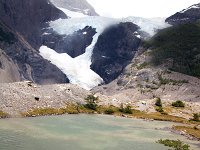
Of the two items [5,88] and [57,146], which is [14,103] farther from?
[57,146]

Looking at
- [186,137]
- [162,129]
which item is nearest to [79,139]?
[186,137]

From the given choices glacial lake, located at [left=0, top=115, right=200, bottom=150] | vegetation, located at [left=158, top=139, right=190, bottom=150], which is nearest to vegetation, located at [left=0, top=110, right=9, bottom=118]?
glacial lake, located at [left=0, top=115, right=200, bottom=150]

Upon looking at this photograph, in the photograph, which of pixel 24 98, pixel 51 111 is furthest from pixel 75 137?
pixel 24 98

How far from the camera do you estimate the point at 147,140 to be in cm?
11831

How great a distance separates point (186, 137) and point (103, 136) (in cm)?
3042

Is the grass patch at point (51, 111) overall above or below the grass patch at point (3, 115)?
below

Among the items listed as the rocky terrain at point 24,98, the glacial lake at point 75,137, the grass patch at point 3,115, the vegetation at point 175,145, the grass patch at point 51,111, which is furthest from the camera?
the grass patch at point 51,111

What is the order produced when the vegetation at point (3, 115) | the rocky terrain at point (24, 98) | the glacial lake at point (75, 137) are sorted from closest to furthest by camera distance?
the glacial lake at point (75, 137), the vegetation at point (3, 115), the rocky terrain at point (24, 98)

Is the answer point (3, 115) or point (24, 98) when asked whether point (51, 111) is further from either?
point (3, 115)

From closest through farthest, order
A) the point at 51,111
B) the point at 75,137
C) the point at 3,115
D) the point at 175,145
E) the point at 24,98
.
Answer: the point at 175,145 → the point at 75,137 → the point at 3,115 → the point at 24,98 → the point at 51,111

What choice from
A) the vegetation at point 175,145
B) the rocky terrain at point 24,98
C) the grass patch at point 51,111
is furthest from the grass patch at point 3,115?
the vegetation at point 175,145

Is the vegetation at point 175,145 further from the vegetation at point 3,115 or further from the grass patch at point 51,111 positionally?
the grass patch at point 51,111

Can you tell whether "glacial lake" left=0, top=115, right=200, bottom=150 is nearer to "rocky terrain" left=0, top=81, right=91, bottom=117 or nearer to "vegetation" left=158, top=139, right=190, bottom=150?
"vegetation" left=158, top=139, right=190, bottom=150

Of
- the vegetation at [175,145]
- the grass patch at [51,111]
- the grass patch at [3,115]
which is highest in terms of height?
the vegetation at [175,145]
